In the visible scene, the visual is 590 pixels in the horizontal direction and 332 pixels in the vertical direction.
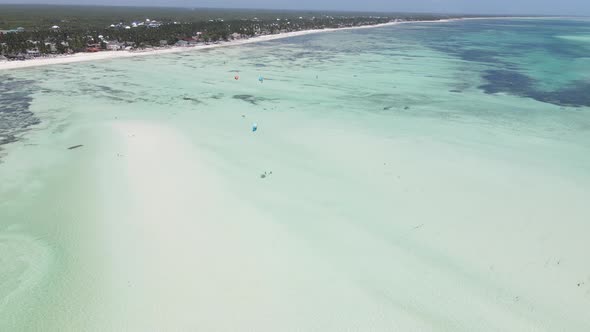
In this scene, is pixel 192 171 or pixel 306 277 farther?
pixel 192 171

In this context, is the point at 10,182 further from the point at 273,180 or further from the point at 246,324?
the point at 246,324

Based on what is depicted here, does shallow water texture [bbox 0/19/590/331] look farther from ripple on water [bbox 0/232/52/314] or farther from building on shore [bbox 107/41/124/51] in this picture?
building on shore [bbox 107/41/124/51]

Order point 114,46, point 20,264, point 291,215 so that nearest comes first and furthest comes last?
point 20,264 < point 291,215 < point 114,46

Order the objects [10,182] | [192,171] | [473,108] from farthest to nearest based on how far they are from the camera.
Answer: [473,108] < [192,171] < [10,182]

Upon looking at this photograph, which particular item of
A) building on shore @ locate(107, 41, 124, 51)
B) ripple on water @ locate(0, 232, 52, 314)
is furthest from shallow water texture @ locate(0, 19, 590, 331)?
building on shore @ locate(107, 41, 124, 51)

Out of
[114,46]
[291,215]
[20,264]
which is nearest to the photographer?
[20,264]

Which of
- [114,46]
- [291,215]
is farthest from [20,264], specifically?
[114,46]

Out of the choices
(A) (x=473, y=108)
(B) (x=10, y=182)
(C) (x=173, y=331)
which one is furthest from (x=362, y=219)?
(A) (x=473, y=108)

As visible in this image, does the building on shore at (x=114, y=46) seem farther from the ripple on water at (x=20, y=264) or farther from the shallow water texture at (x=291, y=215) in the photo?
the ripple on water at (x=20, y=264)

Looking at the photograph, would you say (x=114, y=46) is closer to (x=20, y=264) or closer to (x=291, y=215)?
(x=20, y=264)
